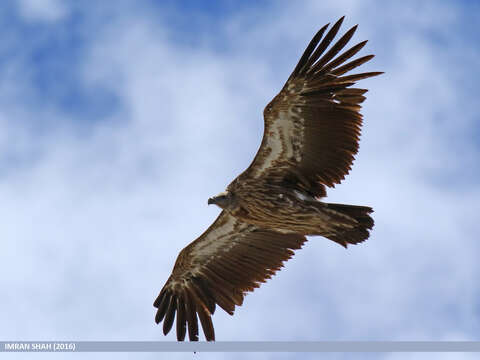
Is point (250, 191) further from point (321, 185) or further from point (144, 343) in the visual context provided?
point (144, 343)

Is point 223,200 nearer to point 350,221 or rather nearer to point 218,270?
point 218,270

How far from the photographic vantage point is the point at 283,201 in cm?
1360

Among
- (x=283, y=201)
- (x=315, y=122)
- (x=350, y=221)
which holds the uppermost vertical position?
(x=315, y=122)

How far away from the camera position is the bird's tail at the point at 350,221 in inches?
509

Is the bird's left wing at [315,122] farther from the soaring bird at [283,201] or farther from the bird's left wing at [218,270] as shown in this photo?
the bird's left wing at [218,270]

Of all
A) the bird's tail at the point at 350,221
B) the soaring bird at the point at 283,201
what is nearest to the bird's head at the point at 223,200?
the soaring bird at the point at 283,201

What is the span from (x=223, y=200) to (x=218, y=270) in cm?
207

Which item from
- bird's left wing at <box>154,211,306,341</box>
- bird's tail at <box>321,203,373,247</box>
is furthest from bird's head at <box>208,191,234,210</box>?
bird's tail at <box>321,203,373,247</box>

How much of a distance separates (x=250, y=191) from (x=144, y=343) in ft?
11.0

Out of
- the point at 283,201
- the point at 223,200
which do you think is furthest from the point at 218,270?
the point at 283,201

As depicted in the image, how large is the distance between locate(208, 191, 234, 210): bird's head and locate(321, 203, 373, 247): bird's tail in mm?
1759

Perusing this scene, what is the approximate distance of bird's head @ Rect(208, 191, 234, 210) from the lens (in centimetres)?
1377

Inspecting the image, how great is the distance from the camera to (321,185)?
13609mm

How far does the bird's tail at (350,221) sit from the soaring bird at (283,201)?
17mm
